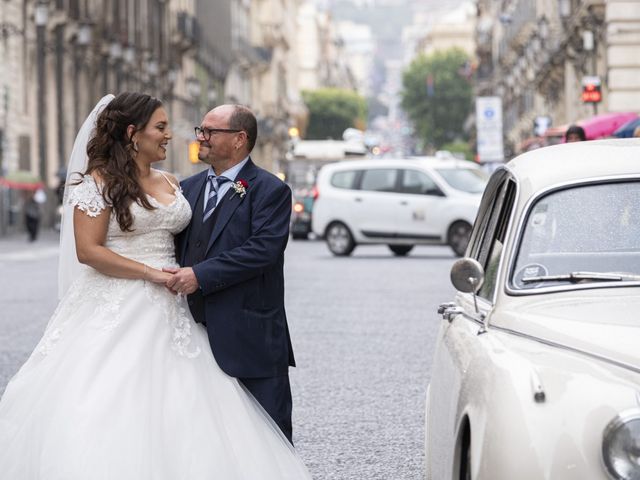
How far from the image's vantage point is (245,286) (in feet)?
19.7

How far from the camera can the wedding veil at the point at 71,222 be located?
6414 millimetres

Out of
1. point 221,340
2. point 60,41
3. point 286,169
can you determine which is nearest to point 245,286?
point 221,340

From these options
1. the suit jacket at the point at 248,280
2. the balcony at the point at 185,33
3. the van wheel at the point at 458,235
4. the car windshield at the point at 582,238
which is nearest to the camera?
the car windshield at the point at 582,238

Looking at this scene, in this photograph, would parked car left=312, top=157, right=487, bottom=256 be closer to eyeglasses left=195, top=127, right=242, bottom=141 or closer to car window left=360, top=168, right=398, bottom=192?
car window left=360, top=168, right=398, bottom=192

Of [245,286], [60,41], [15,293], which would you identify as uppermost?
[60,41]

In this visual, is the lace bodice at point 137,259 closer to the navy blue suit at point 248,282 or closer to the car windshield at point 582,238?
the navy blue suit at point 248,282

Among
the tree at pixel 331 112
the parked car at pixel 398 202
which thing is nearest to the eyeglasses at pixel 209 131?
the parked car at pixel 398 202

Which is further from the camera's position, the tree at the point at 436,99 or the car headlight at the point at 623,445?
the tree at the point at 436,99

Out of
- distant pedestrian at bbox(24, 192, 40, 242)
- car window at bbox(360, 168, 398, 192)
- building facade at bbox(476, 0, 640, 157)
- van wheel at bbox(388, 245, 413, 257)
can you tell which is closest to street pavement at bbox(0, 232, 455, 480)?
car window at bbox(360, 168, 398, 192)

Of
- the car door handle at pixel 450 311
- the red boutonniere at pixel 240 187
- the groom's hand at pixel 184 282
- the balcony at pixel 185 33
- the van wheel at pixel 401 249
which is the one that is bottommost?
the van wheel at pixel 401 249

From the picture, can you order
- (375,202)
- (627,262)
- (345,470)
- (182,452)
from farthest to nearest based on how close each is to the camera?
(375,202) < (345,470) < (182,452) < (627,262)

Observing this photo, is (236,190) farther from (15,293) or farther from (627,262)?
(15,293)

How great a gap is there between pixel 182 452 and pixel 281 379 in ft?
1.71

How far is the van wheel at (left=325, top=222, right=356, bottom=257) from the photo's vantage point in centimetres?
3173
